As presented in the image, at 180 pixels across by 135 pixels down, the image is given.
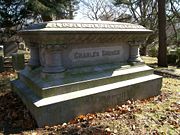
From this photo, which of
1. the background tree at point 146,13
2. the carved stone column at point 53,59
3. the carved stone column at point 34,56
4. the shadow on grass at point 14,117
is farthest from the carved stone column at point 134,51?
the background tree at point 146,13

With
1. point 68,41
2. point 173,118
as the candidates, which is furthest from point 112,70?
point 173,118

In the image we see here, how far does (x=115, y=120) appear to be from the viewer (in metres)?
4.05

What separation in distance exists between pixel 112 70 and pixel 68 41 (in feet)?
4.56

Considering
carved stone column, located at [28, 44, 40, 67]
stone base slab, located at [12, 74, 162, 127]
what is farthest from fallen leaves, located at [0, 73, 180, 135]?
carved stone column, located at [28, 44, 40, 67]

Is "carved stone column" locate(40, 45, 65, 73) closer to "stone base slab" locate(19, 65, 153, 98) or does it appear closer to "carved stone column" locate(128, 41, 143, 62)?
"stone base slab" locate(19, 65, 153, 98)

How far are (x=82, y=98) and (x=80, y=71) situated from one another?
2.42ft

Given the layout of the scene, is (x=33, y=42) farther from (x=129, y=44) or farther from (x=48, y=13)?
(x=48, y=13)

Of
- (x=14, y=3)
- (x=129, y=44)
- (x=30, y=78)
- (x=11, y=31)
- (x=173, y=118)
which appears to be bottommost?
(x=173, y=118)

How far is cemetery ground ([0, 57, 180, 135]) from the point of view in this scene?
3773 millimetres

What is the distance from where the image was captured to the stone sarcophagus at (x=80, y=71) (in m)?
4.11

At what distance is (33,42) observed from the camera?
4.96m

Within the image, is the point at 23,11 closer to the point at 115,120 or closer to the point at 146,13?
the point at 115,120

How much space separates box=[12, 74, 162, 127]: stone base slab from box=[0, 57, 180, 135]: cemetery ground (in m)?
0.14

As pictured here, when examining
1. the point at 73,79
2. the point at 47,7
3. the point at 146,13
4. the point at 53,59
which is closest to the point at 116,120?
the point at 73,79
